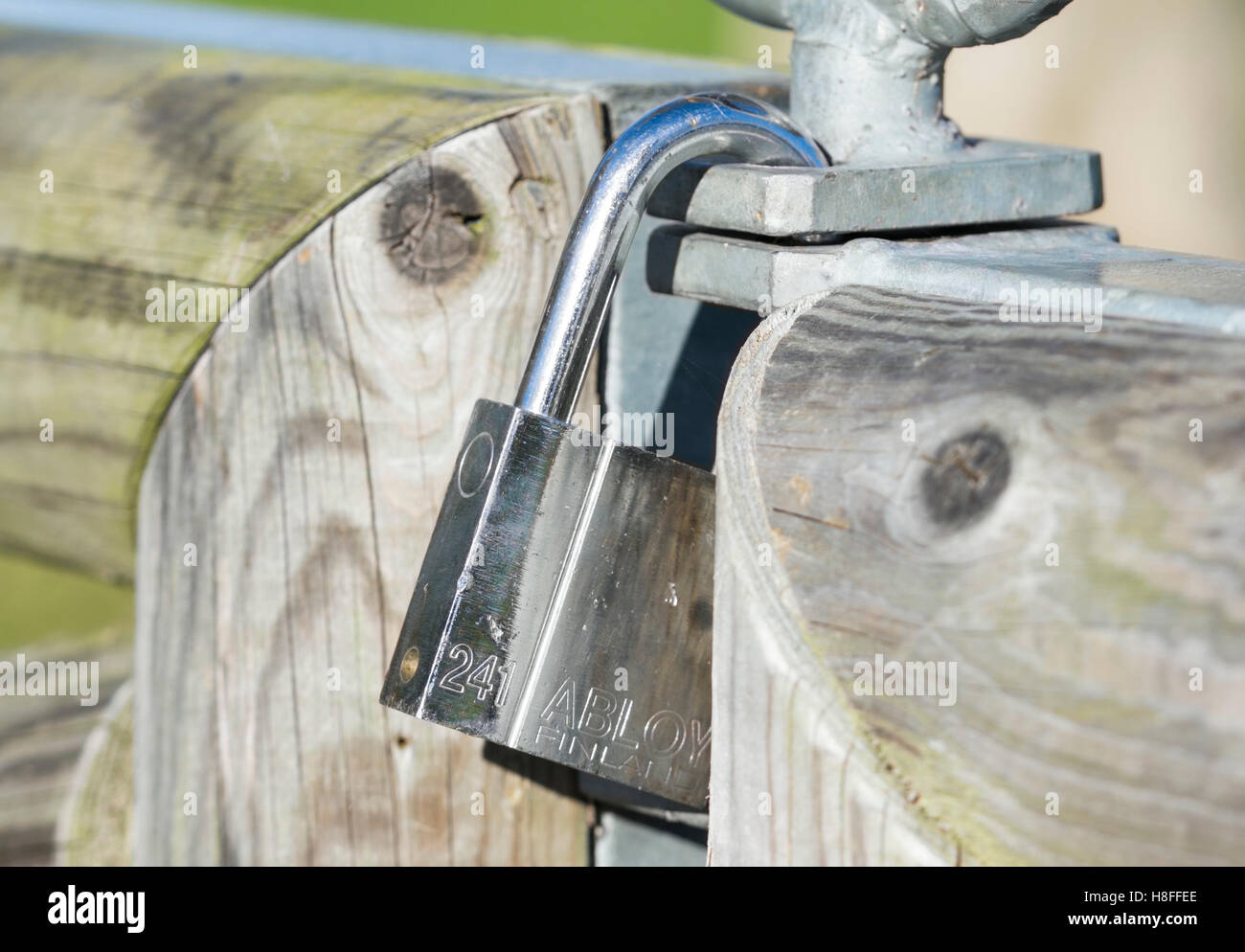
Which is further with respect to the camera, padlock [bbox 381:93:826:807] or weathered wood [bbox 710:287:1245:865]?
padlock [bbox 381:93:826:807]

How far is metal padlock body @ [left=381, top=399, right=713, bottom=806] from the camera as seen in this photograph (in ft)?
2.95

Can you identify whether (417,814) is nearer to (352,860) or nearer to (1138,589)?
(352,860)

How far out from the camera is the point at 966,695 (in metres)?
0.68

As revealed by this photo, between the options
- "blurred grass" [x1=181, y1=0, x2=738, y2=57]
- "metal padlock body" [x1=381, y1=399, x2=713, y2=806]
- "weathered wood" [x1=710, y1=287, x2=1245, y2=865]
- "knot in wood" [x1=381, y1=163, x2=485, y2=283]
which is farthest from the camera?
"blurred grass" [x1=181, y1=0, x2=738, y2=57]

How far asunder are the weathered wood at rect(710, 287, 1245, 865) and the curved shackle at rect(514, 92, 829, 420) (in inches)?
6.1

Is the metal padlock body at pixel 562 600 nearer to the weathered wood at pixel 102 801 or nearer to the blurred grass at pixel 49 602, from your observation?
the weathered wood at pixel 102 801

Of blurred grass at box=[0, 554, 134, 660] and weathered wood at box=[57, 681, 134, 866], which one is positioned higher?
blurred grass at box=[0, 554, 134, 660]

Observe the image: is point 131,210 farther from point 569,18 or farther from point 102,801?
point 569,18

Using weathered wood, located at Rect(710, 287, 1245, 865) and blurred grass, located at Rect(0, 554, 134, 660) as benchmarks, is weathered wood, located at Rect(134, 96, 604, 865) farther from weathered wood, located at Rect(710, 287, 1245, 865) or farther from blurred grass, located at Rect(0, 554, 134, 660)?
blurred grass, located at Rect(0, 554, 134, 660)

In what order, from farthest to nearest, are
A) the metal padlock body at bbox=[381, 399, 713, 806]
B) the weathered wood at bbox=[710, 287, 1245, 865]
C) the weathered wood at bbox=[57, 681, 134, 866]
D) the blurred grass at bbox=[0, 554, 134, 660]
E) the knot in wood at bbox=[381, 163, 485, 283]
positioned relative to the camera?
1. the blurred grass at bbox=[0, 554, 134, 660]
2. the weathered wood at bbox=[57, 681, 134, 866]
3. the knot in wood at bbox=[381, 163, 485, 283]
4. the metal padlock body at bbox=[381, 399, 713, 806]
5. the weathered wood at bbox=[710, 287, 1245, 865]

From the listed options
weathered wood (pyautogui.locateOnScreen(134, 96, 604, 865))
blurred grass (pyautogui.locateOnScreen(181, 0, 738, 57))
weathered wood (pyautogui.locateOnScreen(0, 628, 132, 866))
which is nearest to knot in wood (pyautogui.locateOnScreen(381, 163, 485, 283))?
weathered wood (pyautogui.locateOnScreen(134, 96, 604, 865))

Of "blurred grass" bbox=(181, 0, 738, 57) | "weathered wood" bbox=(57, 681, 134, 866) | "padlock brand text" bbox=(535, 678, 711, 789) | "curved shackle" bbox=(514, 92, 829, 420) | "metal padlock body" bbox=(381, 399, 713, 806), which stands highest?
"blurred grass" bbox=(181, 0, 738, 57)
